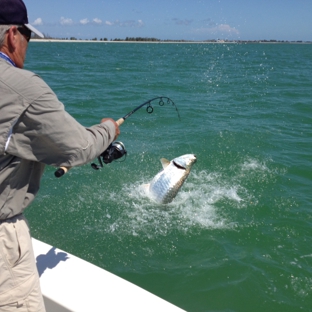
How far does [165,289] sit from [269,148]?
6402 mm

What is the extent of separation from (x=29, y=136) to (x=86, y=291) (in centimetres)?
162

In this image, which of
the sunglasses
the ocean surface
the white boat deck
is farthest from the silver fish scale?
the sunglasses

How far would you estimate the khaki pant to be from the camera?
2195 millimetres

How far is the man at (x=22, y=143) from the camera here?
1828 millimetres

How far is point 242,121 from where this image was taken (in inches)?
501

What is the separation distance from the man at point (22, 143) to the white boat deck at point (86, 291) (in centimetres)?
51

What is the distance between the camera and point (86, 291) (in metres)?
2.97

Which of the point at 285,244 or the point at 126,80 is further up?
the point at 285,244

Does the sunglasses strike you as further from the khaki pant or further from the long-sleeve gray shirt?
the khaki pant

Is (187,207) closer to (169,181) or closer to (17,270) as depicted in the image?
(169,181)

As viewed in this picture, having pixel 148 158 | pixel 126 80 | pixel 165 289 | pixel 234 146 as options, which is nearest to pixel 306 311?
pixel 165 289

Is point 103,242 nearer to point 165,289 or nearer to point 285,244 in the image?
point 165,289

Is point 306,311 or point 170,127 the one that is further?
point 170,127

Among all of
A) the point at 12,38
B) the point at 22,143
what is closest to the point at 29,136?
the point at 22,143
